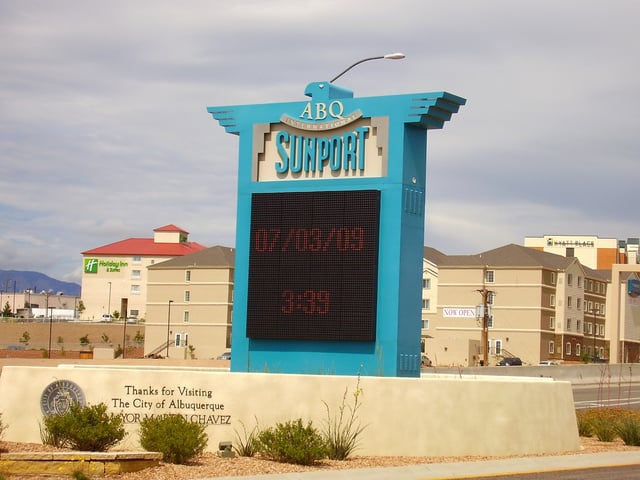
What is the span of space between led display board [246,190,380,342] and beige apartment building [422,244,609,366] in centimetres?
8107

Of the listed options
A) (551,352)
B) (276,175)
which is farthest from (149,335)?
(276,175)

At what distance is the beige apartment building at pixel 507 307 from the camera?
105000mm

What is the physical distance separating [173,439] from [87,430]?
152 centimetres

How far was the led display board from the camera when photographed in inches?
824

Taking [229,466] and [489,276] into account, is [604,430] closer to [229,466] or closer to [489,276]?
[229,466]

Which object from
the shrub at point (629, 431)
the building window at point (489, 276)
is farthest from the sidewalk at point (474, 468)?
the building window at point (489, 276)

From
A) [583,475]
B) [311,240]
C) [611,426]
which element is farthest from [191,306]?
[583,475]

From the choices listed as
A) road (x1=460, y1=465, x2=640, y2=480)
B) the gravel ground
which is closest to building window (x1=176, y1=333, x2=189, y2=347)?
the gravel ground

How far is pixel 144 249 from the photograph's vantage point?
544ft

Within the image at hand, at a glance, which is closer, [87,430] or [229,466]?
[229,466]

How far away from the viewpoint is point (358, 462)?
18219 millimetres

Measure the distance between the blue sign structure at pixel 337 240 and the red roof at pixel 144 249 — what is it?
143692 mm

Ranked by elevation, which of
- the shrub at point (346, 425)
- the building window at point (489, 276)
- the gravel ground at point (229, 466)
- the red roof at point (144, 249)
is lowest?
the gravel ground at point (229, 466)

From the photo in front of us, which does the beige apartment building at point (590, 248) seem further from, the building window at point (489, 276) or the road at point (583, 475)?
the road at point (583, 475)
